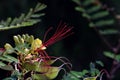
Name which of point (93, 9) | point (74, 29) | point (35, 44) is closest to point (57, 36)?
point (35, 44)

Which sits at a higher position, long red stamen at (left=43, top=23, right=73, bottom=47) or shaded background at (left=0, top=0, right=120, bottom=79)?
shaded background at (left=0, top=0, right=120, bottom=79)

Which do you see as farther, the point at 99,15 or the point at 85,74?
the point at 99,15

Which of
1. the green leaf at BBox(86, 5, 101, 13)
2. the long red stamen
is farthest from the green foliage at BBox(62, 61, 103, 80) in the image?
the green leaf at BBox(86, 5, 101, 13)

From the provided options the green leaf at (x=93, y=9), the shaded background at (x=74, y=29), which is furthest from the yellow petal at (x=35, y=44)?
the shaded background at (x=74, y=29)

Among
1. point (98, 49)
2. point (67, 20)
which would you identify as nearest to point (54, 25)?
point (67, 20)

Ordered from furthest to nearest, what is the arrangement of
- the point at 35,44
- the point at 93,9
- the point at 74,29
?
the point at 74,29, the point at 93,9, the point at 35,44

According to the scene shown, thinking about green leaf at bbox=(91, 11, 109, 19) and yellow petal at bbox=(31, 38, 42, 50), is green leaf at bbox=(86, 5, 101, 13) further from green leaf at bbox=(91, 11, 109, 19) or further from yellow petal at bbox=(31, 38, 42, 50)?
yellow petal at bbox=(31, 38, 42, 50)

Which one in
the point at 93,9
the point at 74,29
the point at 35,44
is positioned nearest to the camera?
A: the point at 35,44

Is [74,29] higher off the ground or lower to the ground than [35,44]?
higher

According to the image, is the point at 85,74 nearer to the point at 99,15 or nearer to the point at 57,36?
the point at 57,36

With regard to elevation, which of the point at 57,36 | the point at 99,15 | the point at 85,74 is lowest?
the point at 85,74
